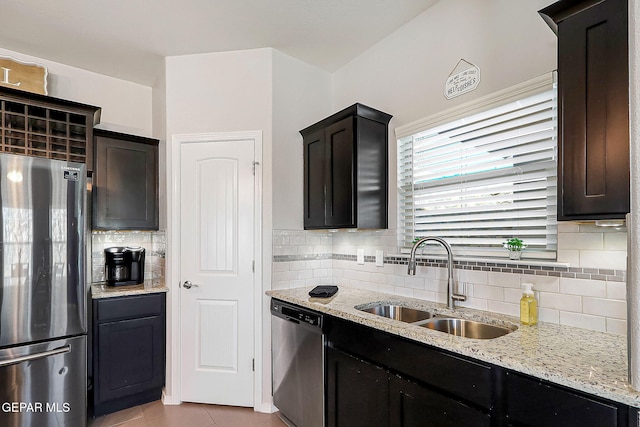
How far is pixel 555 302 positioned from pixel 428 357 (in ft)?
2.40

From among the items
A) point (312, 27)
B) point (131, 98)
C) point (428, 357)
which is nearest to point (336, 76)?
point (312, 27)

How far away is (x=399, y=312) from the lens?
7.57ft

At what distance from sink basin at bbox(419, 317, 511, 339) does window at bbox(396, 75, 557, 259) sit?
426mm

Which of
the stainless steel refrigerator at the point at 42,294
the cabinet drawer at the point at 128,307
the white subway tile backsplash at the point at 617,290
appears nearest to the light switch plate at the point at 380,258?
the white subway tile backsplash at the point at 617,290

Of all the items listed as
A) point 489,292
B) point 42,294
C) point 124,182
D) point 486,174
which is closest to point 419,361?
point 489,292

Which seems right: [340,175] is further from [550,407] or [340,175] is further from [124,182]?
[124,182]

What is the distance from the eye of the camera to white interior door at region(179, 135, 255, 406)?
2.78 m

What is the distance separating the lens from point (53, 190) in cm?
217

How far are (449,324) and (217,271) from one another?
184 centimetres

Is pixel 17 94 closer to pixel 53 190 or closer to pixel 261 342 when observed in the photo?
pixel 53 190

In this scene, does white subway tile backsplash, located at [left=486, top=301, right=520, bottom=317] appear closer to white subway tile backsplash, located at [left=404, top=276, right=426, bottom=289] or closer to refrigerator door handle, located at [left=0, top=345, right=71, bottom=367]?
white subway tile backsplash, located at [left=404, top=276, right=426, bottom=289]

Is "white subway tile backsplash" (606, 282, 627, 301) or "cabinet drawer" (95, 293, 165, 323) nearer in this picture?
"white subway tile backsplash" (606, 282, 627, 301)

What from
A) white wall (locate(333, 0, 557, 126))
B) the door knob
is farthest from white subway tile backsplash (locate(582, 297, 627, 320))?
the door knob

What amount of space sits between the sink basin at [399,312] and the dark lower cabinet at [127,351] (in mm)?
1832
